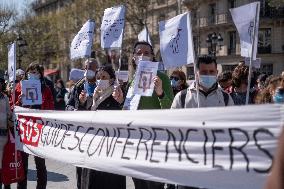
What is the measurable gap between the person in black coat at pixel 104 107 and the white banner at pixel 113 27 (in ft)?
4.09

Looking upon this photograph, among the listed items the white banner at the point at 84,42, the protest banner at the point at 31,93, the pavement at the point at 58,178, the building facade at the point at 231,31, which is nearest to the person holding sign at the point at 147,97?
the protest banner at the point at 31,93

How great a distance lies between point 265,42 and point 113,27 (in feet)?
131

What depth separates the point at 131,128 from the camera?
457cm

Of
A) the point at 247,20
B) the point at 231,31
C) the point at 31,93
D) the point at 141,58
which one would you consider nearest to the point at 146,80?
the point at 141,58

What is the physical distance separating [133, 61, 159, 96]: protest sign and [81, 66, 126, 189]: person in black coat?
661 mm

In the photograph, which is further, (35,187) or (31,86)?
(35,187)

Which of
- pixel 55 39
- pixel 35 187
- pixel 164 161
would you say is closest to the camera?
pixel 164 161

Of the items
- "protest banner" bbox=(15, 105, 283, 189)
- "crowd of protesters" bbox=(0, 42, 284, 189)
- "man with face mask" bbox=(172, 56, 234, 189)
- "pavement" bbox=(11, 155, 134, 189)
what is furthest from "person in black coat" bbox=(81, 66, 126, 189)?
"pavement" bbox=(11, 155, 134, 189)


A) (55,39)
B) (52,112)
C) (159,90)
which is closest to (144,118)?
(159,90)

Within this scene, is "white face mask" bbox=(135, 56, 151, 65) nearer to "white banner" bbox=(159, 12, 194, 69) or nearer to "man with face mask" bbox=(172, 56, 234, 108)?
"white banner" bbox=(159, 12, 194, 69)

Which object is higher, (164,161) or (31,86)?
(31,86)

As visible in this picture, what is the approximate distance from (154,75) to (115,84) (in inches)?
30.4

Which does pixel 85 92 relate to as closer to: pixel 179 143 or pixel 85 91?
pixel 85 91

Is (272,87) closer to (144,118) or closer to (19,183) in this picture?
(144,118)
